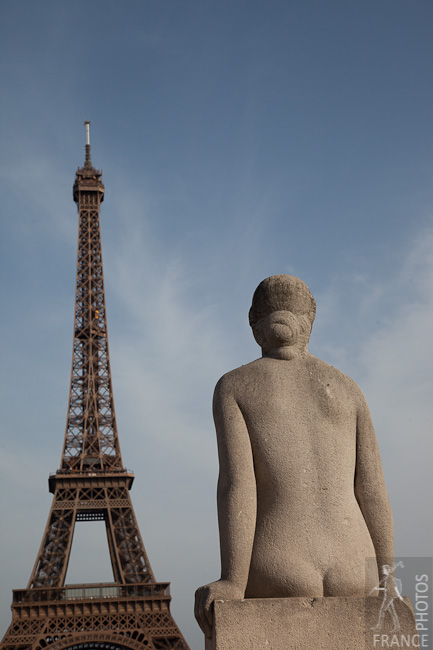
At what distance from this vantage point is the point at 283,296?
15.3 feet

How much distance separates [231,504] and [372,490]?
0.82 meters

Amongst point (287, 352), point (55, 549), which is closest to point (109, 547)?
point (55, 549)

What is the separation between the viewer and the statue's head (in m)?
4.59

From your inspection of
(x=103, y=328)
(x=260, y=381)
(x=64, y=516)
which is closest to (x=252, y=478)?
(x=260, y=381)

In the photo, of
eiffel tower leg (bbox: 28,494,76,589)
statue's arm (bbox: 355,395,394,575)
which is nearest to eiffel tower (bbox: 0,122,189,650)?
eiffel tower leg (bbox: 28,494,76,589)

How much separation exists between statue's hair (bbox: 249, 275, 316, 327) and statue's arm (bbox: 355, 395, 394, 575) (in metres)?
0.68

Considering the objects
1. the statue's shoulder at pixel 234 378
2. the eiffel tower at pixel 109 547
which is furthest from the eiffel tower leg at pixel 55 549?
the statue's shoulder at pixel 234 378

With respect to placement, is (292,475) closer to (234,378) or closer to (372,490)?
(372,490)

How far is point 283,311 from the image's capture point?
465 cm

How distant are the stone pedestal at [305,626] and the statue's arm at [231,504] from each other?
15 centimetres

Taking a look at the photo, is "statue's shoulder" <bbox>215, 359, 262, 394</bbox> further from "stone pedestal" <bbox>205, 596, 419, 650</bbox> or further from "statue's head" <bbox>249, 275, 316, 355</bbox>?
"stone pedestal" <bbox>205, 596, 419, 650</bbox>

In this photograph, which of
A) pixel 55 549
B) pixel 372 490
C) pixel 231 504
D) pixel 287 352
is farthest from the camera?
pixel 55 549

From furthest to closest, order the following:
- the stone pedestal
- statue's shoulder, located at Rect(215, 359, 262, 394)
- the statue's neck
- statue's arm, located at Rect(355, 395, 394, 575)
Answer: the statue's neck → statue's shoulder, located at Rect(215, 359, 262, 394) → statue's arm, located at Rect(355, 395, 394, 575) → the stone pedestal

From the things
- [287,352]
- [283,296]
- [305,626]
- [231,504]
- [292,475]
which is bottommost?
[305,626]
